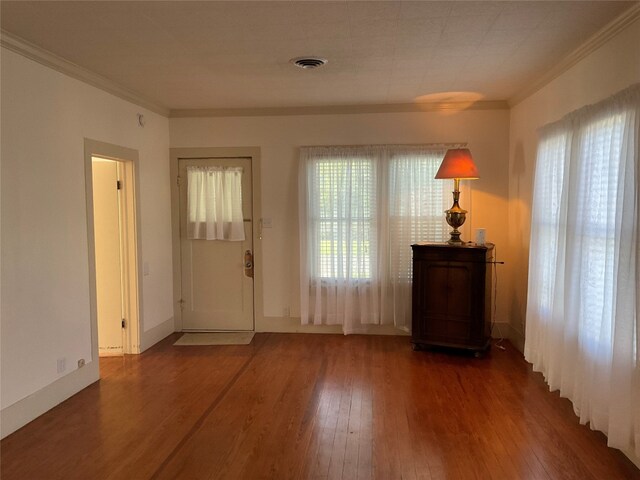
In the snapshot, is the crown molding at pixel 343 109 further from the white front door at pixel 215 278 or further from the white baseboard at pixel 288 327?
the white baseboard at pixel 288 327

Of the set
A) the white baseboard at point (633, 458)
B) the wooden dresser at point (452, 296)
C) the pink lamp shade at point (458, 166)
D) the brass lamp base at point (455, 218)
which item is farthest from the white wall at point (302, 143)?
the white baseboard at point (633, 458)

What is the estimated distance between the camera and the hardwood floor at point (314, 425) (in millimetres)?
2486

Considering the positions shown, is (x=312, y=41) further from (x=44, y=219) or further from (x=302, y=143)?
(x=44, y=219)

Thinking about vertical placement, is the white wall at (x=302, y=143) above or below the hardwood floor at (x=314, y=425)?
above

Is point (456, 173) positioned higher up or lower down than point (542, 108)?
lower down

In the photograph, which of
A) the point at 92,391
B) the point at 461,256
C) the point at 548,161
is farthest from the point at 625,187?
the point at 92,391

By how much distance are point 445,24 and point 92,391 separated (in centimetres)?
369

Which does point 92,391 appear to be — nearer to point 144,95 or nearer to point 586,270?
point 144,95

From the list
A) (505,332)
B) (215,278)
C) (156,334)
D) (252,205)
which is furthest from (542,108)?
(156,334)

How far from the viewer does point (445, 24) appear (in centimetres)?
271

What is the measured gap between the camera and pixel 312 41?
117 inches

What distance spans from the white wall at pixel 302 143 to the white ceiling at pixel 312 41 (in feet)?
2.01

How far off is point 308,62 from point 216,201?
2.24 meters

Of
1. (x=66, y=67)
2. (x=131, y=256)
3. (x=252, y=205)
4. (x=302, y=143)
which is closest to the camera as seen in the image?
(x=66, y=67)
